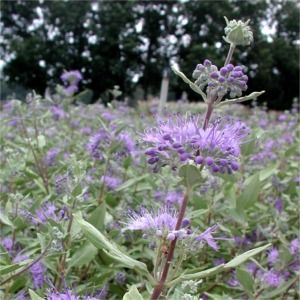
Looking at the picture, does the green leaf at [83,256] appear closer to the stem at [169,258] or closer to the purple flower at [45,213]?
the purple flower at [45,213]

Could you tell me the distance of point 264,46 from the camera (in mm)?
35188

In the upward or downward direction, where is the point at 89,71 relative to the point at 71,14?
downward

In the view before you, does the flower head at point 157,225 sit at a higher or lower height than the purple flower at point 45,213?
higher

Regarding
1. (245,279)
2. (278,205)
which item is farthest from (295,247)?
(278,205)

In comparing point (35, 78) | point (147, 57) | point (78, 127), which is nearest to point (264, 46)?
point (147, 57)

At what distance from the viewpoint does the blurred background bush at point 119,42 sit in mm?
33094

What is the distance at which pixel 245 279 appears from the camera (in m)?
1.77

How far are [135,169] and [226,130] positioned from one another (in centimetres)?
210

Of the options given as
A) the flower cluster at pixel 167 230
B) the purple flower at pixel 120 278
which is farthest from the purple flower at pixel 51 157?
the flower cluster at pixel 167 230

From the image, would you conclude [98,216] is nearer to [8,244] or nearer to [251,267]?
[8,244]

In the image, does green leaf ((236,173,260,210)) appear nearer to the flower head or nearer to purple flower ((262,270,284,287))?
purple flower ((262,270,284,287))

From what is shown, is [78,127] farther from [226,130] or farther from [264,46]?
[264,46]

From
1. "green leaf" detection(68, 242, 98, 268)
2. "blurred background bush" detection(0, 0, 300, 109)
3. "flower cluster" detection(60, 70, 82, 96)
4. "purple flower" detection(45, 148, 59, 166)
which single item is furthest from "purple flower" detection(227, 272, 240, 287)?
"blurred background bush" detection(0, 0, 300, 109)

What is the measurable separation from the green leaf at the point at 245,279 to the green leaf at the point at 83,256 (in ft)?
1.57
